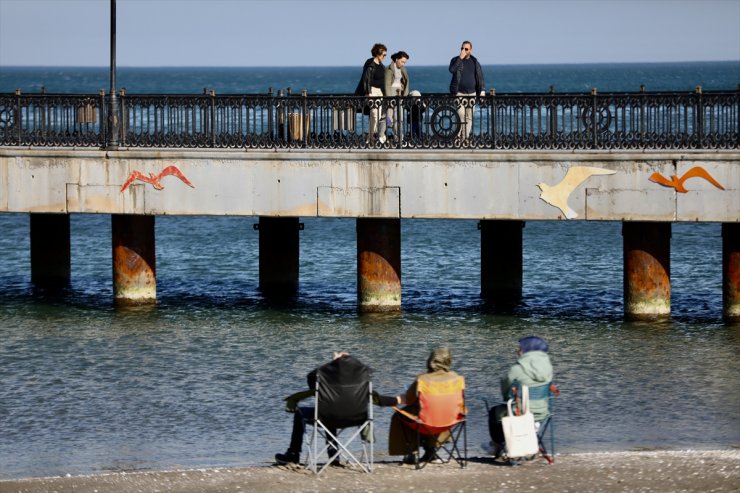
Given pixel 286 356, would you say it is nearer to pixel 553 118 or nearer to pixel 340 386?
pixel 553 118

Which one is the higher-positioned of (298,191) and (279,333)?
(298,191)

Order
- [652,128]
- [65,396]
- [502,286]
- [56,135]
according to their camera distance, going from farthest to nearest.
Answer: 1. [502,286]
2. [56,135]
3. [652,128]
4. [65,396]

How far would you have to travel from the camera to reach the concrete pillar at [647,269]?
24.3 m

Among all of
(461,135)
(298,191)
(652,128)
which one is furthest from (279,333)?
(652,128)

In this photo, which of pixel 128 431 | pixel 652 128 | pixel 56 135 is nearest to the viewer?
pixel 128 431

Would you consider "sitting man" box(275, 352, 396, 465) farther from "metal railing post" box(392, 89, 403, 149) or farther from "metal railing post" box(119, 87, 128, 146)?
"metal railing post" box(119, 87, 128, 146)

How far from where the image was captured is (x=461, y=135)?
24.5 meters

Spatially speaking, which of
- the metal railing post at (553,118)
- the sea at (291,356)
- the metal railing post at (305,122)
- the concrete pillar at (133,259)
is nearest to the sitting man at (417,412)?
the sea at (291,356)

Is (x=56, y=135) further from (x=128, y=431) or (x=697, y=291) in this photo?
(x=697, y=291)

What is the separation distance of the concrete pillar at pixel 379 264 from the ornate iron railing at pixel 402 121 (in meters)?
1.28

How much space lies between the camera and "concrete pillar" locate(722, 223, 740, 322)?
2409 cm

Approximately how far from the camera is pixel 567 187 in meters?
23.8

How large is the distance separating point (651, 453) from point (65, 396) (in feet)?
25.7

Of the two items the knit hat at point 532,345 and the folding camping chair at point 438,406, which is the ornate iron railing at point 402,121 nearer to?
the knit hat at point 532,345
